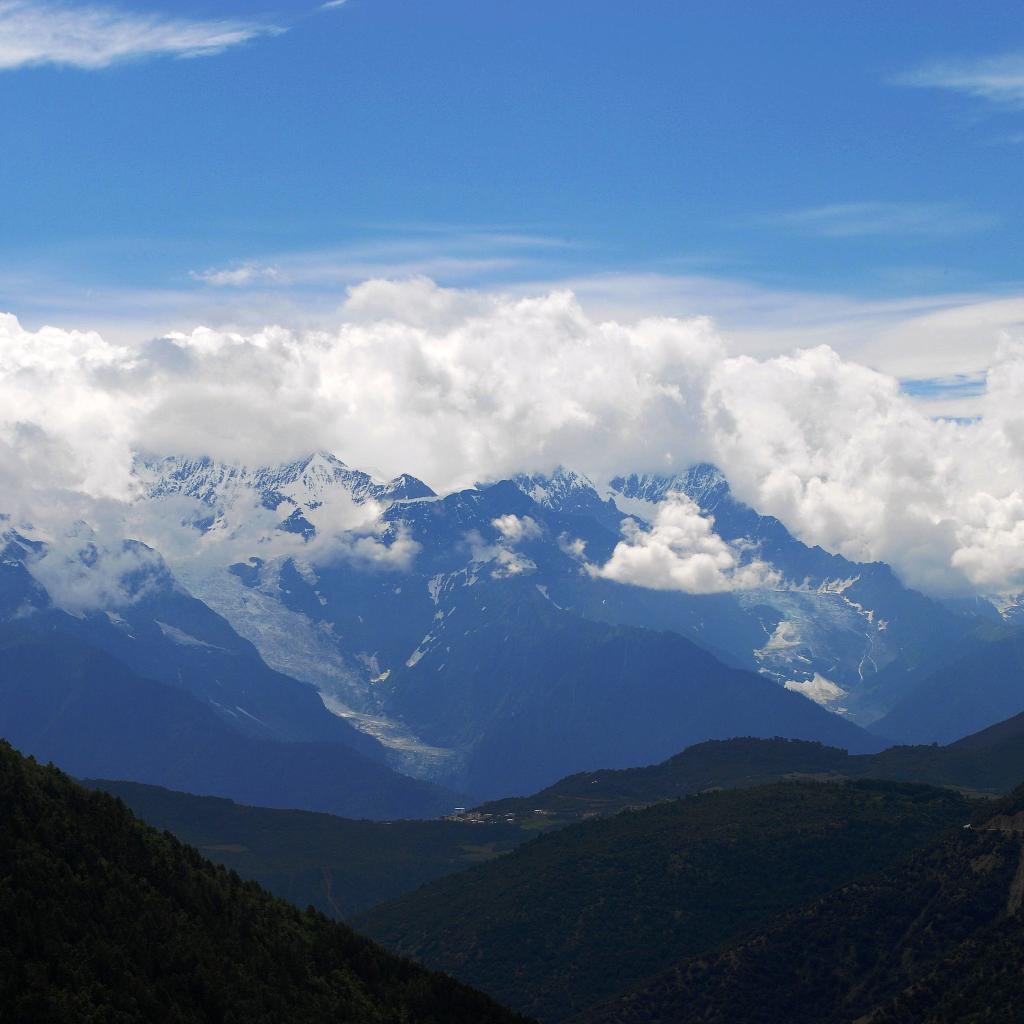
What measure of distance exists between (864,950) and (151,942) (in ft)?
310

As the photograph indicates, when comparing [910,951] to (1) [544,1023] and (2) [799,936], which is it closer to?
(2) [799,936]

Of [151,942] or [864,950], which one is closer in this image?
[151,942]

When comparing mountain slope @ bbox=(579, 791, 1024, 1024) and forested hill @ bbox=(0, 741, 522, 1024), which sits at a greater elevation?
forested hill @ bbox=(0, 741, 522, 1024)

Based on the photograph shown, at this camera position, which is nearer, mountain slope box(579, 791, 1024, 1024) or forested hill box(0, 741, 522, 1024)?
forested hill box(0, 741, 522, 1024)

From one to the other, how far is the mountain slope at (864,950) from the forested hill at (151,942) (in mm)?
46053

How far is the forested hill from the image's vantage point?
10675cm

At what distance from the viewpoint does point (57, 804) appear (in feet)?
420

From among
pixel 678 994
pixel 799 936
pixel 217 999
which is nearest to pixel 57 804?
pixel 217 999

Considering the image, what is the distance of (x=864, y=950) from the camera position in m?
Answer: 182

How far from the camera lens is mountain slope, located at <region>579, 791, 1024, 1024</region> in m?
172

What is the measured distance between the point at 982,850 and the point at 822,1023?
1258 inches

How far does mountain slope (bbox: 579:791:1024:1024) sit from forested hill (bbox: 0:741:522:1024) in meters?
46.1

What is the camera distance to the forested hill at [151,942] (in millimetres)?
106750

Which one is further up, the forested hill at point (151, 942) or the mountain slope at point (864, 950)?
the forested hill at point (151, 942)
